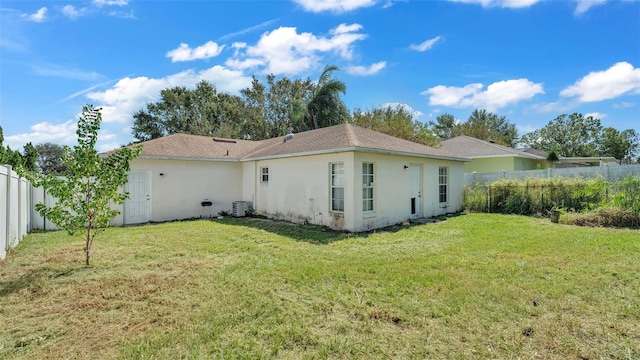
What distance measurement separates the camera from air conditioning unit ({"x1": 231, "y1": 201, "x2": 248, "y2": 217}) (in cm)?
1323

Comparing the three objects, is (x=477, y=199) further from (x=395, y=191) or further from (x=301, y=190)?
(x=301, y=190)

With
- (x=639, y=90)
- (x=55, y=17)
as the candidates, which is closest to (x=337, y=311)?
(x=55, y=17)

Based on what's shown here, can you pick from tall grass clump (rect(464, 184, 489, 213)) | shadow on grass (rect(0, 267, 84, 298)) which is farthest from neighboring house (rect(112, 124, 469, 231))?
shadow on grass (rect(0, 267, 84, 298))

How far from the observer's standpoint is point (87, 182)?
19.7 ft

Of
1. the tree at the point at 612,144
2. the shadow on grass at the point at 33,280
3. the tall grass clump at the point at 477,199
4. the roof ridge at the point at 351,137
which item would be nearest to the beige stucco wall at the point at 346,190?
the roof ridge at the point at 351,137

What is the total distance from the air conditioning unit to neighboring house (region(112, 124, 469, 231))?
1.32 ft

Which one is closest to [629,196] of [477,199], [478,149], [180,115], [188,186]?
[477,199]

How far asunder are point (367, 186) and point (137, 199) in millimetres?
8847

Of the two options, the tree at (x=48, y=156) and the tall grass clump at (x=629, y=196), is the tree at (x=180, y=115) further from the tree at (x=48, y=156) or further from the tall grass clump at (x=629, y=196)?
the tall grass clump at (x=629, y=196)

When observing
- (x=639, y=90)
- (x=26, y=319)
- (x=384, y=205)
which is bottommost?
(x=26, y=319)

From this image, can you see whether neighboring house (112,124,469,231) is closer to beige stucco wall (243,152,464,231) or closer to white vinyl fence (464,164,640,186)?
beige stucco wall (243,152,464,231)

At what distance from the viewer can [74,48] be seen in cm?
990

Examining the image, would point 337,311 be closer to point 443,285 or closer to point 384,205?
point 443,285

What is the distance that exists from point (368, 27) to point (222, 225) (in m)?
9.72
